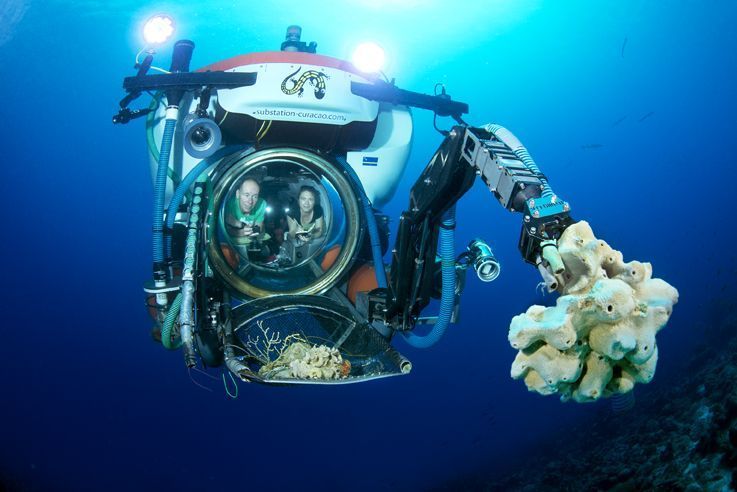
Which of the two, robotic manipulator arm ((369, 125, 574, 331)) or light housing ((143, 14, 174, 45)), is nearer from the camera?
robotic manipulator arm ((369, 125, 574, 331))

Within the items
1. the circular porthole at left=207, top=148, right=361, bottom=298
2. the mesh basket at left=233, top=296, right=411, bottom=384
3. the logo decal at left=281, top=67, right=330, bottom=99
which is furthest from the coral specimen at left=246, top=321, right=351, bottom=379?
the logo decal at left=281, top=67, right=330, bottom=99

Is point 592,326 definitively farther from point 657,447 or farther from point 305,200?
point 657,447

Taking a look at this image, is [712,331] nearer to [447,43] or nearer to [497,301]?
[497,301]

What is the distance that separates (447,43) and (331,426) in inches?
676

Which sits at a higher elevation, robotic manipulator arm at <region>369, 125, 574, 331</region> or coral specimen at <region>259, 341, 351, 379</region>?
robotic manipulator arm at <region>369, 125, 574, 331</region>

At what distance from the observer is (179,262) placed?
4.34 metres

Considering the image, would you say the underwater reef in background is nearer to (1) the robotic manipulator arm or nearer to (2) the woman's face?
(1) the robotic manipulator arm

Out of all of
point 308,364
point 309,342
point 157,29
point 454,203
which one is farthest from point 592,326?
point 157,29

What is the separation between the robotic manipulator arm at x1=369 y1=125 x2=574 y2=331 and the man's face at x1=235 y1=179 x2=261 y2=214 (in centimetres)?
170

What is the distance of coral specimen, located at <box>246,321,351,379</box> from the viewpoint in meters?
3.26

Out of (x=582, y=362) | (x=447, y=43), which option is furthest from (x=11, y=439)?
(x=447, y=43)

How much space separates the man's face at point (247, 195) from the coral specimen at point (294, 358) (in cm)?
135

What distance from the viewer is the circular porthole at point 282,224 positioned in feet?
14.7

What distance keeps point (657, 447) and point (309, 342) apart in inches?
267
